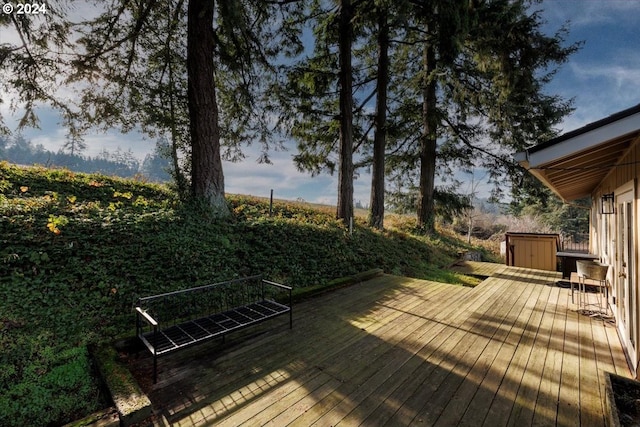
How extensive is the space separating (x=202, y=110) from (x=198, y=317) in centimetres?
524

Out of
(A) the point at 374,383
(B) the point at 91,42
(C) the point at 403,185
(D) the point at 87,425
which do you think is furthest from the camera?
(C) the point at 403,185

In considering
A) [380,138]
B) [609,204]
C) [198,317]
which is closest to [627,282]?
[609,204]

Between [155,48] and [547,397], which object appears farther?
[155,48]

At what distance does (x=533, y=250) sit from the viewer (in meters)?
8.87

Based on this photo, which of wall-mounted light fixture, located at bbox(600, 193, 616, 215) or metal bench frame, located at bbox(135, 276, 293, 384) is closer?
metal bench frame, located at bbox(135, 276, 293, 384)

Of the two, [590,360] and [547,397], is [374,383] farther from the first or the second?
[590,360]

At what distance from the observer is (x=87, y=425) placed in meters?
2.09

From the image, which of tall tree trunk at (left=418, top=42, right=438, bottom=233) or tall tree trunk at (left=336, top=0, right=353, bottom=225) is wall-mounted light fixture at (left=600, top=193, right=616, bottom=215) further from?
tall tree trunk at (left=418, top=42, right=438, bottom=233)

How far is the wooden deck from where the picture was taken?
236cm

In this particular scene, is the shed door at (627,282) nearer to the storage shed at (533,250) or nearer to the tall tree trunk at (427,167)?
the storage shed at (533,250)

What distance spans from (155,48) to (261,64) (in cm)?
310

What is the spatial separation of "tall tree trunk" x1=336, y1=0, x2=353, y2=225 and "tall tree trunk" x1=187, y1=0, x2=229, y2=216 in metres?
4.33

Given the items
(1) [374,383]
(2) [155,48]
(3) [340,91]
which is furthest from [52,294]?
(3) [340,91]

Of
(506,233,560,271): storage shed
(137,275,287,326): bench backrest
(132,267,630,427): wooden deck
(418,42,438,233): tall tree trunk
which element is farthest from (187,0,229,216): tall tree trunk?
(506,233,560,271): storage shed
